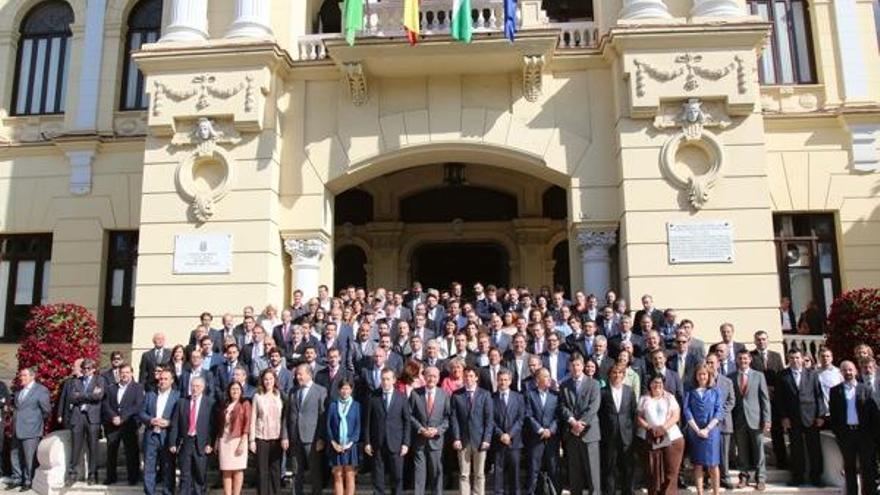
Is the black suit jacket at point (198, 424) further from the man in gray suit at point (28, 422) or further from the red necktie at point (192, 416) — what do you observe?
the man in gray suit at point (28, 422)

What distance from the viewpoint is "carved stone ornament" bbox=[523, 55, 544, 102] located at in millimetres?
13820

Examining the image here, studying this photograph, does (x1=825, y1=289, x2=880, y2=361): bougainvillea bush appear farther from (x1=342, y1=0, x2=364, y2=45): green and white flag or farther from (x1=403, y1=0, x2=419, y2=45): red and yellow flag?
(x1=342, y1=0, x2=364, y2=45): green and white flag

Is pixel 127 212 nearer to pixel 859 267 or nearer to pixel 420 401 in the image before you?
pixel 420 401

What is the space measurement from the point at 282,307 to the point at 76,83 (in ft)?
26.5

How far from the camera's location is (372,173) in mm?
14953

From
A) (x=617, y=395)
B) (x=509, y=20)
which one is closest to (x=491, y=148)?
(x=509, y=20)

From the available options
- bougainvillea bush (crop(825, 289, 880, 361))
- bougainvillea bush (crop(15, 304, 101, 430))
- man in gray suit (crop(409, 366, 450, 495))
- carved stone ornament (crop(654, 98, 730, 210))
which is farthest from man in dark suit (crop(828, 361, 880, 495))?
bougainvillea bush (crop(15, 304, 101, 430))

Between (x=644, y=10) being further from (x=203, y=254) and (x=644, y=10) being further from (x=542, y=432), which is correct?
(x=203, y=254)

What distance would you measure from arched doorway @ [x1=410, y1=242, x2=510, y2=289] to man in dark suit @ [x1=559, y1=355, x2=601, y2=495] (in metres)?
9.64

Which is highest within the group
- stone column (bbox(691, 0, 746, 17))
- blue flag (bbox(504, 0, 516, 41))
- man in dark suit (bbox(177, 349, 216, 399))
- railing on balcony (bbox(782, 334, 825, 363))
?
stone column (bbox(691, 0, 746, 17))

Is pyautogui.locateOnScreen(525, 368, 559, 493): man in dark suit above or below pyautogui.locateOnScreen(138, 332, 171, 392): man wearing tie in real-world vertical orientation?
below

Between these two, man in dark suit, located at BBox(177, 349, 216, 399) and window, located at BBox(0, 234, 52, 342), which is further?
window, located at BBox(0, 234, 52, 342)

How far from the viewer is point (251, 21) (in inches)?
565

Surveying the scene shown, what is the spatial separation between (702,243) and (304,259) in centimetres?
700
